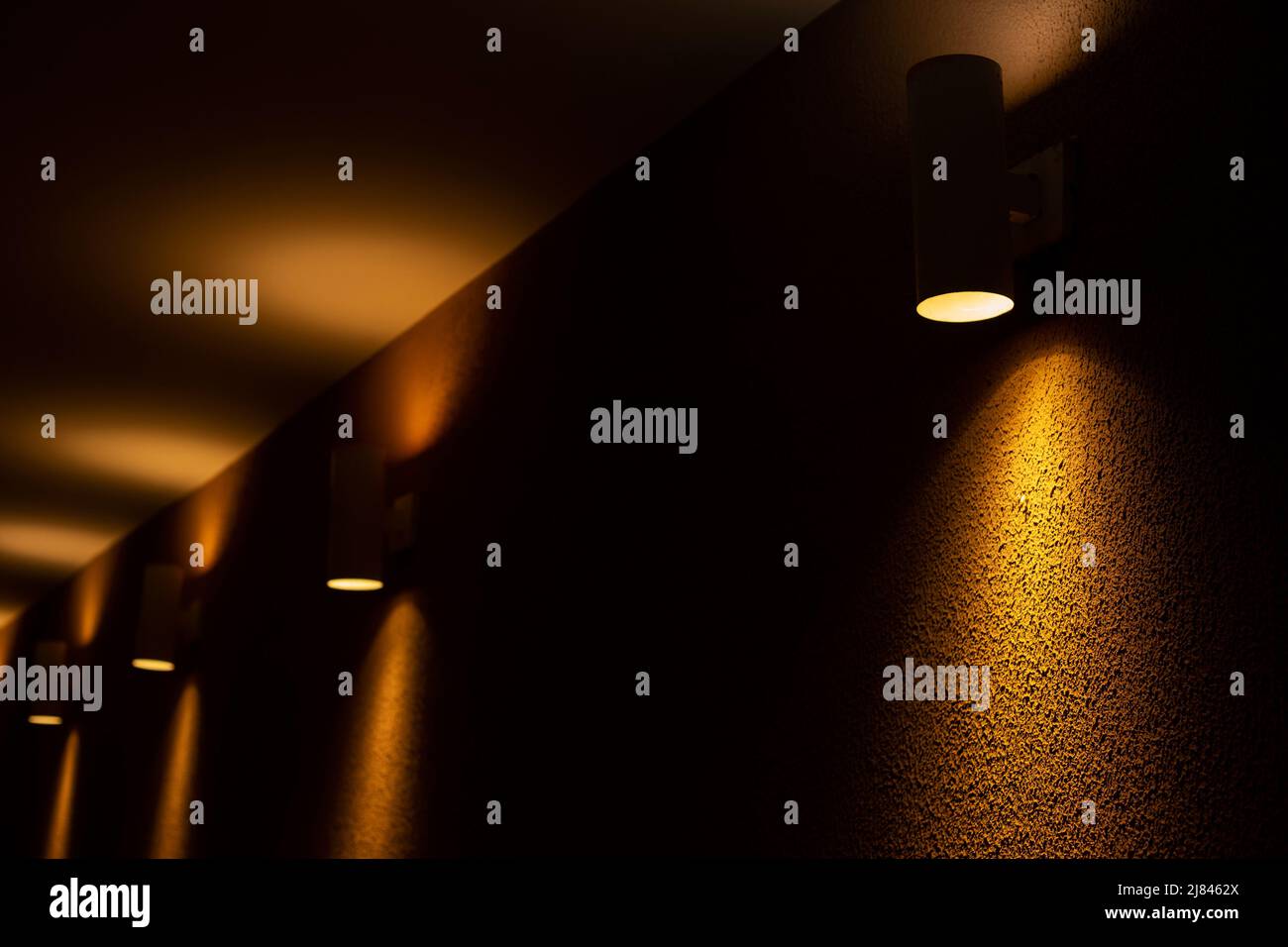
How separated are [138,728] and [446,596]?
9.80 feet

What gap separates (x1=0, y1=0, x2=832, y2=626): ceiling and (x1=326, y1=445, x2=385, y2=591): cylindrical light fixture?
1.39 ft

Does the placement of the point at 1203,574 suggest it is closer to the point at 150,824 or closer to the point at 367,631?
the point at 367,631

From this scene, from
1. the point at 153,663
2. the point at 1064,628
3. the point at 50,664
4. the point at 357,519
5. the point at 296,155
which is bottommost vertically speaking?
the point at 1064,628

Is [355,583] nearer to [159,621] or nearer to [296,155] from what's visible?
[296,155]

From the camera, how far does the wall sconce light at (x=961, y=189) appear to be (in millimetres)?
1537

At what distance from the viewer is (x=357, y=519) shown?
3379mm

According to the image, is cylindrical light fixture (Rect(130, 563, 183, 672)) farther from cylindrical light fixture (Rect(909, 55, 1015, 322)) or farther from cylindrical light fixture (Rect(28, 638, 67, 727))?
cylindrical light fixture (Rect(909, 55, 1015, 322))

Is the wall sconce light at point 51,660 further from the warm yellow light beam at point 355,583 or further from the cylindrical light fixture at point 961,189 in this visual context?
the cylindrical light fixture at point 961,189

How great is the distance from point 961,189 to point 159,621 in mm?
4153

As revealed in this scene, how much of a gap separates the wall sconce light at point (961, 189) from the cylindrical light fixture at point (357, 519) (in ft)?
6.83

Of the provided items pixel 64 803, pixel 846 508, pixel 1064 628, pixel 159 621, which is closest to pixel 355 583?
pixel 846 508

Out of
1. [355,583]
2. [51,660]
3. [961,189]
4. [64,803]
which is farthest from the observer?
[51,660]

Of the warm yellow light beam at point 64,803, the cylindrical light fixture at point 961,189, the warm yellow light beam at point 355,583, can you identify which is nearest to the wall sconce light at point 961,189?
the cylindrical light fixture at point 961,189

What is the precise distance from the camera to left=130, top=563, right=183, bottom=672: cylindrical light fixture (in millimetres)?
4941
